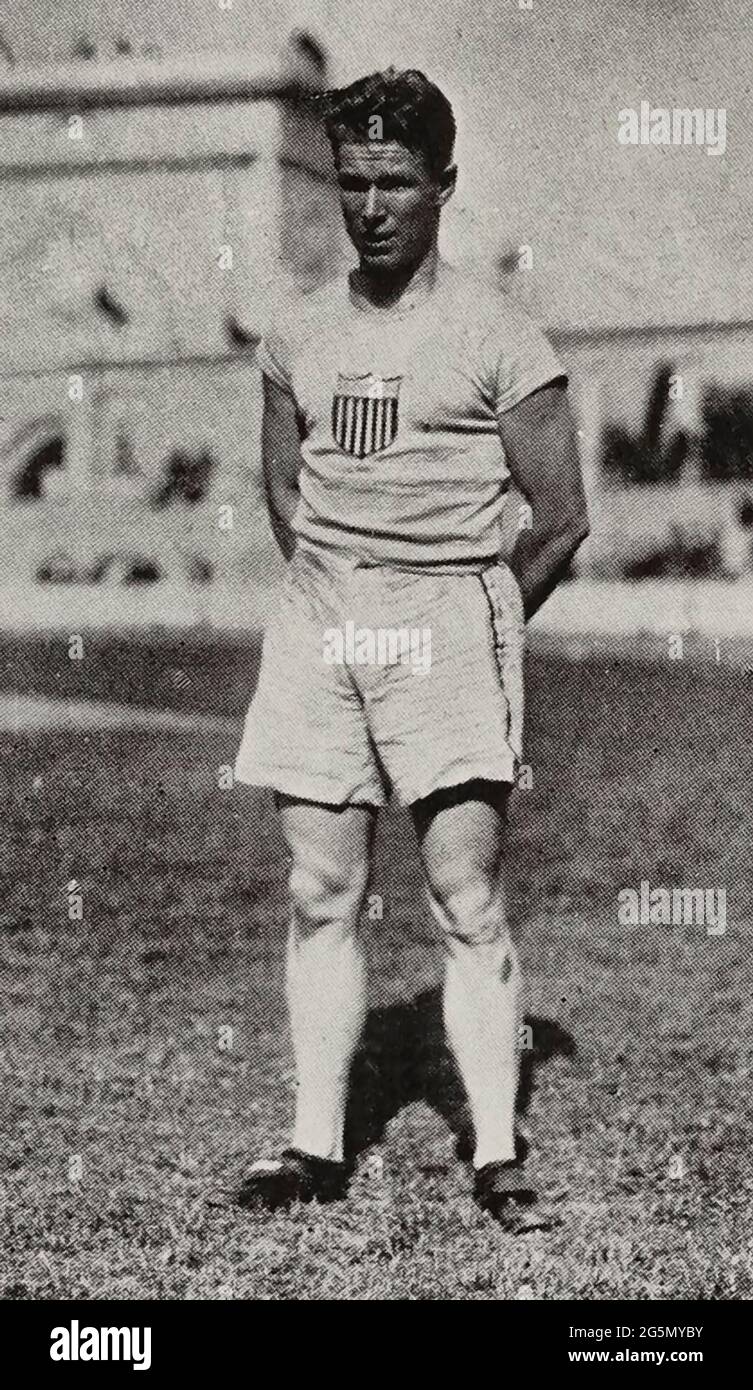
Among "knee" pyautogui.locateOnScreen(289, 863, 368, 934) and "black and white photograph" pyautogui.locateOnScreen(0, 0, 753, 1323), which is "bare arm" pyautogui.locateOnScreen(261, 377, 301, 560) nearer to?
"black and white photograph" pyautogui.locateOnScreen(0, 0, 753, 1323)

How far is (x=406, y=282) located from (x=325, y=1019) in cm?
144

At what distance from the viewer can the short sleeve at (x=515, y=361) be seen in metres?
3.67

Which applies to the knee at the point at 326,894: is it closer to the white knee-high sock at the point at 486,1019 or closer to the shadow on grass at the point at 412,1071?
the white knee-high sock at the point at 486,1019

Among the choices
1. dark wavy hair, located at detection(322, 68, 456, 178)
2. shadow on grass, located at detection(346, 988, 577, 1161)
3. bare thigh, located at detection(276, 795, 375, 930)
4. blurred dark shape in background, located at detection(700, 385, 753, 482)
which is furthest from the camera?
blurred dark shape in background, located at detection(700, 385, 753, 482)

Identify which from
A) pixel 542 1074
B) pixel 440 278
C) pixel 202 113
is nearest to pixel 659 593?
→ pixel 202 113

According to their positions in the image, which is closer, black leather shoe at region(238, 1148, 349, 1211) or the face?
the face

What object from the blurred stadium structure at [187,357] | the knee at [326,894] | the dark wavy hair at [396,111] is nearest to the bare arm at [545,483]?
the dark wavy hair at [396,111]

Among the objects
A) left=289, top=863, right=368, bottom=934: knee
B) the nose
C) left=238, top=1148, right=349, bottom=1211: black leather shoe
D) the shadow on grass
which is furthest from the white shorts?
the shadow on grass

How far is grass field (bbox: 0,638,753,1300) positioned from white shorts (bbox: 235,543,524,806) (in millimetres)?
903

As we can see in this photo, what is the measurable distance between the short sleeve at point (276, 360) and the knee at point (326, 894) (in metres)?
0.95

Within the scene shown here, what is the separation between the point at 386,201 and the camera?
366cm

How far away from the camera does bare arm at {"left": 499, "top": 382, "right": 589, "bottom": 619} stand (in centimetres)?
372

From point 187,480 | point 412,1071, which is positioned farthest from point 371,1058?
point 187,480
